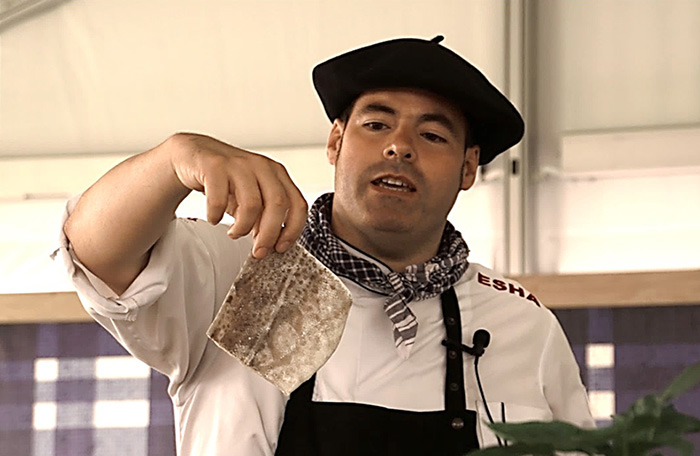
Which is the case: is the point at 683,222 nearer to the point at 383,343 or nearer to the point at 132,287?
the point at 383,343

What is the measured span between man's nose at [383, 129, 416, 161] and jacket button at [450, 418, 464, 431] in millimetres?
370

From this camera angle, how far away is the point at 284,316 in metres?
1.21

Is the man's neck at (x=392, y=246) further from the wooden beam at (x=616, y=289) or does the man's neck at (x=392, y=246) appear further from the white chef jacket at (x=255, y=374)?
the wooden beam at (x=616, y=289)

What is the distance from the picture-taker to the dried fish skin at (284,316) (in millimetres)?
1176

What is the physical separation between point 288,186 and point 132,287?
34 cm

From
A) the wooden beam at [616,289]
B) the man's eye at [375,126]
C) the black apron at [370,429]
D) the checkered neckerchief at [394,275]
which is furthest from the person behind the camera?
the wooden beam at [616,289]

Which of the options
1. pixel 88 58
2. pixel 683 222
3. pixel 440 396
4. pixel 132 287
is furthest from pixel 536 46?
pixel 132 287

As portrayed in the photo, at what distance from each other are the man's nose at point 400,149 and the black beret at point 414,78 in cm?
8

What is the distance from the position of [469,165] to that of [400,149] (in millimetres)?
252

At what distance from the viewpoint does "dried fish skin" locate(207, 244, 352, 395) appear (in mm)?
1176

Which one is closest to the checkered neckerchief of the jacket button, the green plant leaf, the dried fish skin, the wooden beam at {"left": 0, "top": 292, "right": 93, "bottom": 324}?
the jacket button

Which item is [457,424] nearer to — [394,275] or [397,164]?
[394,275]

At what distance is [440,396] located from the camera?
158 cm

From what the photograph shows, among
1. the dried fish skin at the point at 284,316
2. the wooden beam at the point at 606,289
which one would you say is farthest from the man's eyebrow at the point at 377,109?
the wooden beam at the point at 606,289
